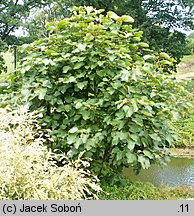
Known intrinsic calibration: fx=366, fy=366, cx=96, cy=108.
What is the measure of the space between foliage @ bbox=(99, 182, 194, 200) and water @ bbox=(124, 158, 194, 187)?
2.27 feet

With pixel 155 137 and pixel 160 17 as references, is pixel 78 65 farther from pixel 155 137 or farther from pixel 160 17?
pixel 160 17

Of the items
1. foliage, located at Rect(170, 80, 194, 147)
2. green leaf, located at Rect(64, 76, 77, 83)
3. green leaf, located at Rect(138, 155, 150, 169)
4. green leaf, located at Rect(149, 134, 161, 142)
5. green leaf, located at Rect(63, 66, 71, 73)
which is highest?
green leaf, located at Rect(63, 66, 71, 73)

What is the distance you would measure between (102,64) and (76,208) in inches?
46.7

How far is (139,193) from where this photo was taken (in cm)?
279

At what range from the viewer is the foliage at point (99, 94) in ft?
8.20

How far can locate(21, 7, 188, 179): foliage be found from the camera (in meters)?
2.50

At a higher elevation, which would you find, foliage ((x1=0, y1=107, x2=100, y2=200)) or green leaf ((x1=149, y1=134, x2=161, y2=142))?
foliage ((x1=0, y1=107, x2=100, y2=200))

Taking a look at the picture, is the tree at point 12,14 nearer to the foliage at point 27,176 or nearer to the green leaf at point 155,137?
the green leaf at point 155,137

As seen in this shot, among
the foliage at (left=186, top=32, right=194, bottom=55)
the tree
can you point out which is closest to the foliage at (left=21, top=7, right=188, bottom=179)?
the tree

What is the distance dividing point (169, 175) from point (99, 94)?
2.02 metres

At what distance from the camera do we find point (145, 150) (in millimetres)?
2578

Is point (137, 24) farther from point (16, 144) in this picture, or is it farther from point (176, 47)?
point (16, 144)

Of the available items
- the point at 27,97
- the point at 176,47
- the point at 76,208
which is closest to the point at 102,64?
the point at 27,97

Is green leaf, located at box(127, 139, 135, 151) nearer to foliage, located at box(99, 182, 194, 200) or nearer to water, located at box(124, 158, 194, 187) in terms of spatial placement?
foliage, located at box(99, 182, 194, 200)
